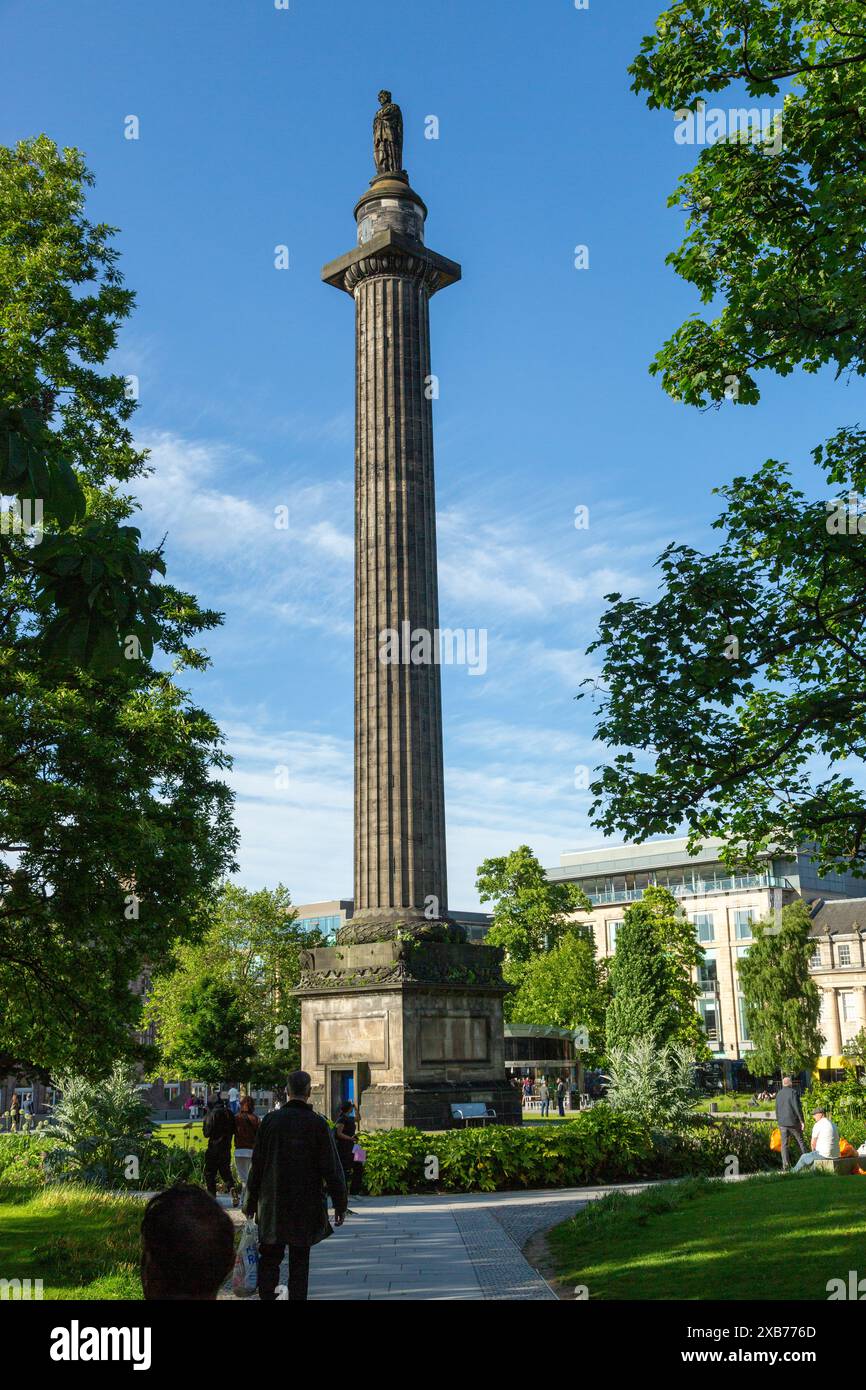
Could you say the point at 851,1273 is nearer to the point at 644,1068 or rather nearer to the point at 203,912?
the point at 203,912

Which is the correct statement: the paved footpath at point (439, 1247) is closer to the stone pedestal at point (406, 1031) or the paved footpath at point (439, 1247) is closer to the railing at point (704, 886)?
the stone pedestal at point (406, 1031)

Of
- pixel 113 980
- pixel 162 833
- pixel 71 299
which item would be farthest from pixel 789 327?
pixel 113 980

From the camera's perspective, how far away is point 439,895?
3188cm

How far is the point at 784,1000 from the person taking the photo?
62.8 metres

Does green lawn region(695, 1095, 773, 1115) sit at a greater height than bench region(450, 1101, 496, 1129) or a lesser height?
lesser

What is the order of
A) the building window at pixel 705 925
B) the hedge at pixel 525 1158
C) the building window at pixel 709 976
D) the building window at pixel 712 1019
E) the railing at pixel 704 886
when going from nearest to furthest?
1. the hedge at pixel 525 1158
2. the building window at pixel 712 1019
3. the building window at pixel 709 976
4. the railing at pixel 704 886
5. the building window at pixel 705 925

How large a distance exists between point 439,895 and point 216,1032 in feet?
98.7

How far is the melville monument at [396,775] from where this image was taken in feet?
92.9

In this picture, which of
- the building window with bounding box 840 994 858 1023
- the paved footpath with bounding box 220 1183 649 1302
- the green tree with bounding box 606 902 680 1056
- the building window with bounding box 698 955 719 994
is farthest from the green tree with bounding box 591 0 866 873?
the building window with bounding box 698 955 719 994

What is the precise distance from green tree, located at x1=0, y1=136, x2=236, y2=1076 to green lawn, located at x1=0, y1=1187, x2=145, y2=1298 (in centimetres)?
209

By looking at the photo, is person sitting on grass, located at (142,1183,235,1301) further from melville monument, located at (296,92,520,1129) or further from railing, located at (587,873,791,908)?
railing, located at (587,873,791,908)

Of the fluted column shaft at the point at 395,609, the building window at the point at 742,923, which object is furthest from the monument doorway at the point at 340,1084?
the building window at the point at 742,923

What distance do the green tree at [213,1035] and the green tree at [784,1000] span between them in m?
27.4

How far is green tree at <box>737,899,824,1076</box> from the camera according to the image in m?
62.4
